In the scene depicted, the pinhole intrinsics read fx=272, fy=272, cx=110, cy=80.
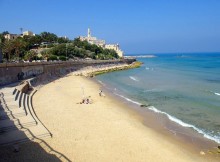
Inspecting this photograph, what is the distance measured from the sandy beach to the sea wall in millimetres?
12651

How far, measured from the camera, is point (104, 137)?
1530 cm

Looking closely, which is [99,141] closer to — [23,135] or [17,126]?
[23,135]

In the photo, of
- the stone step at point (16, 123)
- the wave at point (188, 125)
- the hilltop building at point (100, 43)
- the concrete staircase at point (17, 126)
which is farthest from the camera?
the hilltop building at point (100, 43)

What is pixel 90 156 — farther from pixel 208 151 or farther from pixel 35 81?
pixel 35 81

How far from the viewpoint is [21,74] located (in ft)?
124

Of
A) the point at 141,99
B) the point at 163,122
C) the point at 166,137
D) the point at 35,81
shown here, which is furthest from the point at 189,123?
the point at 35,81

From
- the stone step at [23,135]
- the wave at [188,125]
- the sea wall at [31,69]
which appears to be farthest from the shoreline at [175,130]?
the sea wall at [31,69]

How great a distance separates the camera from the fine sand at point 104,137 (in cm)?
1284

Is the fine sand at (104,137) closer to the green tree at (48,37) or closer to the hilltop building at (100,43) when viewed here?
the green tree at (48,37)

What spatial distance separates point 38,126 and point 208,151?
9517 mm

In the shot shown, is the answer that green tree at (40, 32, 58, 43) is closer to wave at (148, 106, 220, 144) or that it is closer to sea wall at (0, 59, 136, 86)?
sea wall at (0, 59, 136, 86)

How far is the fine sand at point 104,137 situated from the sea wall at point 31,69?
11431 millimetres

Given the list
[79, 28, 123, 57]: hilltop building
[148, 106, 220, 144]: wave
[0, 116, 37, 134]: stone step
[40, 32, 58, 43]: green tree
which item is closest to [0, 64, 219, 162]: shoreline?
[148, 106, 220, 144]: wave

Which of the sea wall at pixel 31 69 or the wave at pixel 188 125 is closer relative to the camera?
the wave at pixel 188 125
